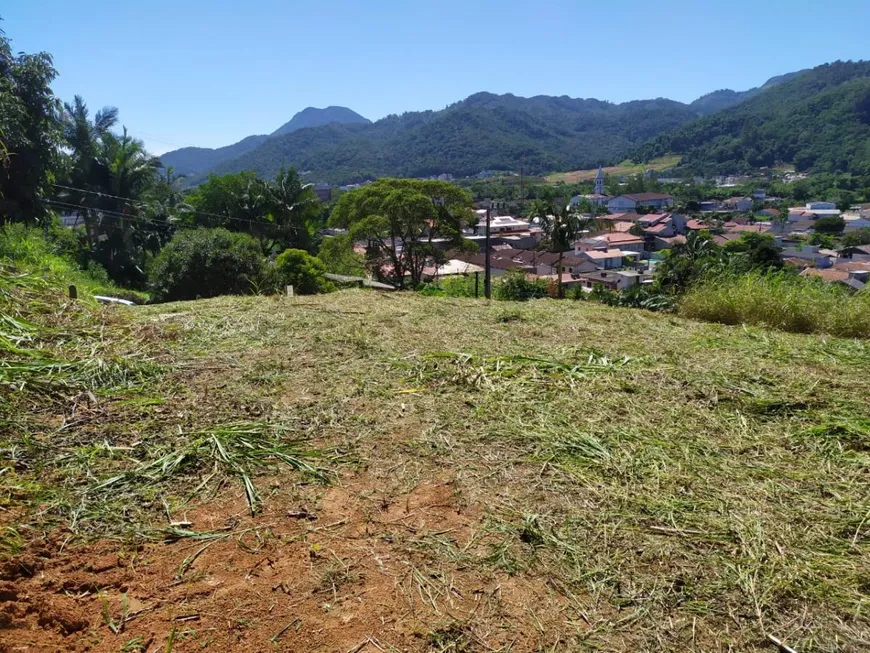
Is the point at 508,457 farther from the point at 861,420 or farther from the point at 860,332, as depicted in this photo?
the point at 860,332

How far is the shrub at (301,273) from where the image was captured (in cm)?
1329

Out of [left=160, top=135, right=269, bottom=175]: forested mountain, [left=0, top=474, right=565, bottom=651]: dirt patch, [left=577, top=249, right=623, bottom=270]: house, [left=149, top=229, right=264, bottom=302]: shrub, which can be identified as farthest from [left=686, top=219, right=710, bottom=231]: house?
[left=160, top=135, right=269, bottom=175]: forested mountain

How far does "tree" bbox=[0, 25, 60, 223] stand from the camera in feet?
29.2

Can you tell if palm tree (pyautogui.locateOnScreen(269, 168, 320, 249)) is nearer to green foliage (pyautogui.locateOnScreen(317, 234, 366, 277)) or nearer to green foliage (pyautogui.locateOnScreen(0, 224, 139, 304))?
green foliage (pyautogui.locateOnScreen(317, 234, 366, 277))

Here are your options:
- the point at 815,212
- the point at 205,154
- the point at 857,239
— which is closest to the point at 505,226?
the point at 857,239

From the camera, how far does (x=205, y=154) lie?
585ft

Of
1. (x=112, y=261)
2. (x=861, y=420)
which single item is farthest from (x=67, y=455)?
(x=112, y=261)

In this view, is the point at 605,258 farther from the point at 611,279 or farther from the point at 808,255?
the point at 808,255

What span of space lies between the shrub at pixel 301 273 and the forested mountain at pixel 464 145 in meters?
77.4

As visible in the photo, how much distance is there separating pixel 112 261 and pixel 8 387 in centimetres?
1988

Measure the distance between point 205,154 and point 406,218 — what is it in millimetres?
184315

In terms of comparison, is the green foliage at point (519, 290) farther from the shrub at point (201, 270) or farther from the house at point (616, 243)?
the house at point (616, 243)

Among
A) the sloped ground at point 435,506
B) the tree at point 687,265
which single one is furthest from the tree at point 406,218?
the sloped ground at point 435,506

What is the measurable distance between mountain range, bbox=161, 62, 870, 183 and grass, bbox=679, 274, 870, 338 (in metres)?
76.0
